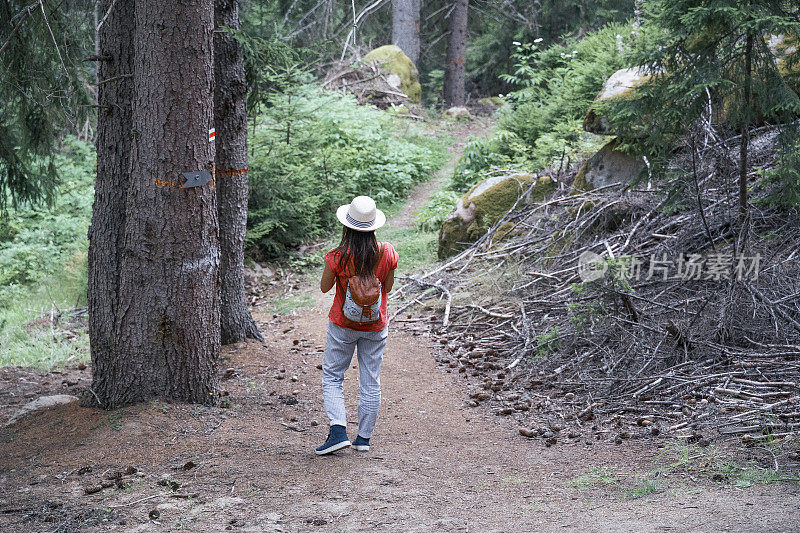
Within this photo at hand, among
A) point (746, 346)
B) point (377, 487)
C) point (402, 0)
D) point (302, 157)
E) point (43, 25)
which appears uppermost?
point (402, 0)

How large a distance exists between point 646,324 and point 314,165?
9270mm

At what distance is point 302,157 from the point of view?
13391mm

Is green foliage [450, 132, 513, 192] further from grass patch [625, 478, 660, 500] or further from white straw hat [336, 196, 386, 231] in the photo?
grass patch [625, 478, 660, 500]

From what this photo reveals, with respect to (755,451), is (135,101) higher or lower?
higher

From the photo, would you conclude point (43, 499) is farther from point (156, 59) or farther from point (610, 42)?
point (610, 42)

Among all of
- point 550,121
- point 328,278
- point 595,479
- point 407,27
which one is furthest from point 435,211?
point 407,27

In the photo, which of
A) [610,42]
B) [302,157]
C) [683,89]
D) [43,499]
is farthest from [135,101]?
[610,42]

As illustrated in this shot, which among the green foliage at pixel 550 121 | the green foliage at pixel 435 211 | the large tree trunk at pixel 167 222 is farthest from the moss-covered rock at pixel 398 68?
the large tree trunk at pixel 167 222

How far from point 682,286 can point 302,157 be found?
843 centimetres

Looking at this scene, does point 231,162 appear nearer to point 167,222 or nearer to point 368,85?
point 167,222

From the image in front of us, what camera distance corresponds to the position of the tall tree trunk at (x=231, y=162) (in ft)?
22.5

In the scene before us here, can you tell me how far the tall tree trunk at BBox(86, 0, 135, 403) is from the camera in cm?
550

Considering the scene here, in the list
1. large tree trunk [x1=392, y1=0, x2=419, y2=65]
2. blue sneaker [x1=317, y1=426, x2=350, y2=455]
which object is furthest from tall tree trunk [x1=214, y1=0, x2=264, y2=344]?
large tree trunk [x1=392, y1=0, x2=419, y2=65]

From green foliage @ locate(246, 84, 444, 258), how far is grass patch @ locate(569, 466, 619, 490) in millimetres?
8047
